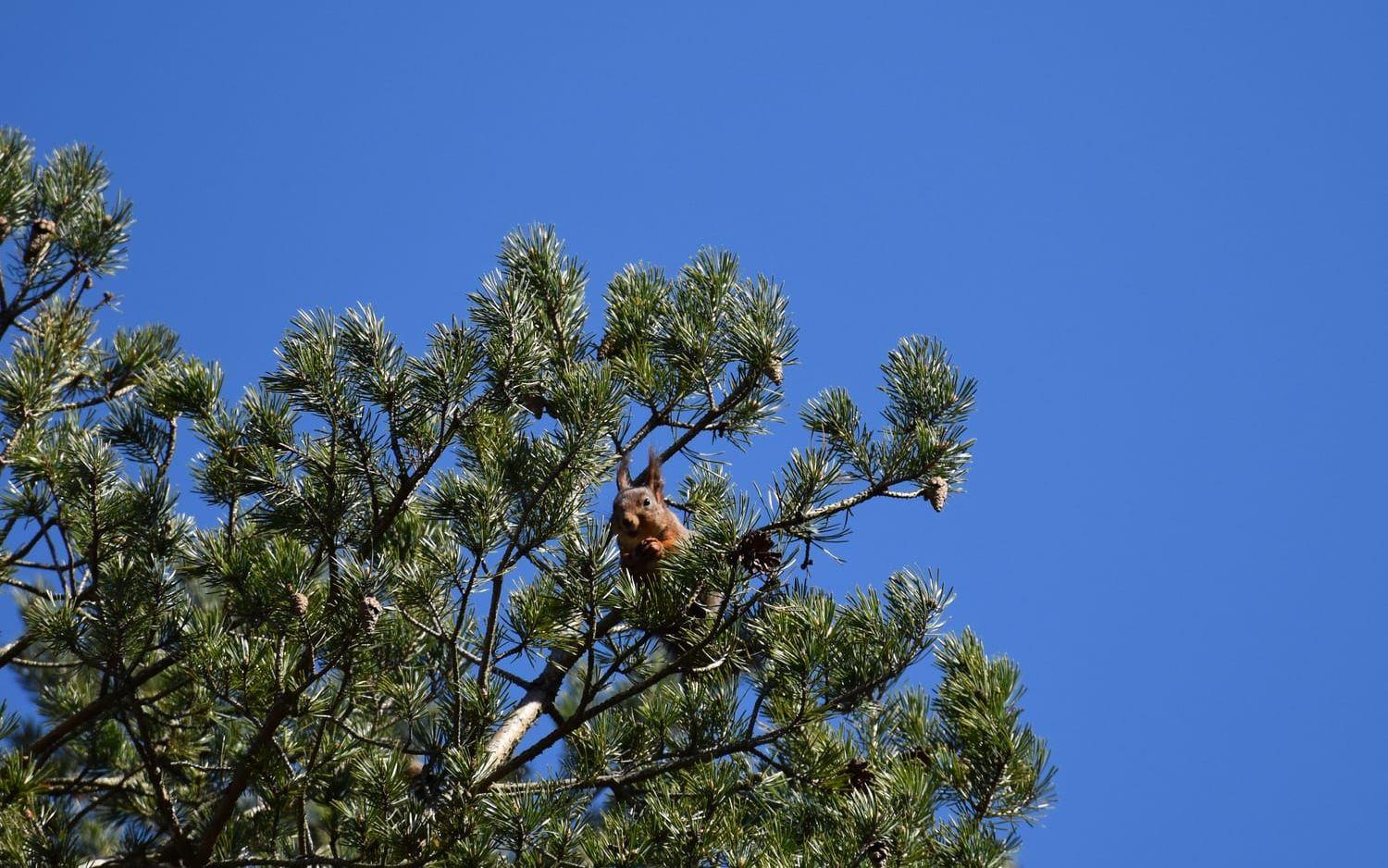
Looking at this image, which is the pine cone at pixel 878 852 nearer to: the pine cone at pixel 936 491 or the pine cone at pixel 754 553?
the pine cone at pixel 754 553

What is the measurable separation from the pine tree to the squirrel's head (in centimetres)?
25

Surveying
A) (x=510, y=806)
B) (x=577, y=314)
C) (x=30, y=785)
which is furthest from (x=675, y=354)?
(x=30, y=785)

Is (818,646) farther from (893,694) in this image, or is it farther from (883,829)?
(893,694)

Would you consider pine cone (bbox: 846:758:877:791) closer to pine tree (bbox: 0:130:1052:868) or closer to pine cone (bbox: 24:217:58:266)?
pine tree (bbox: 0:130:1052:868)

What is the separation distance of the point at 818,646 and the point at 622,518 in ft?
3.08

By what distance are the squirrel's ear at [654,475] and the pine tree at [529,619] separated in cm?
21

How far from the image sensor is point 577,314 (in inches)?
133

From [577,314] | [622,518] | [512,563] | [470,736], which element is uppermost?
[577,314]

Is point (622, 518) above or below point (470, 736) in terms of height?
above

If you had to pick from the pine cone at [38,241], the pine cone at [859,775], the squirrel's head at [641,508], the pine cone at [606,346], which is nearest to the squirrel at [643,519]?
the squirrel's head at [641,508]

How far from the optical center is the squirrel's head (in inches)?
137

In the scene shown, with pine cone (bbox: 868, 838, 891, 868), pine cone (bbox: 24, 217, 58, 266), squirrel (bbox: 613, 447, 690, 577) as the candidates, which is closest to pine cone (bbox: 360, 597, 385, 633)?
squirrel (bbox: 613, 447, 690, 577)

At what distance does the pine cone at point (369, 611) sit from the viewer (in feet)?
8.30

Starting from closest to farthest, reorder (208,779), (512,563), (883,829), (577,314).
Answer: (883,829) → (512,563) → (577,314) → (208,779)
